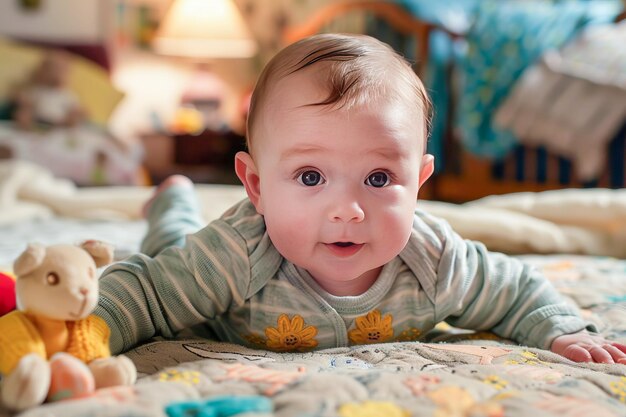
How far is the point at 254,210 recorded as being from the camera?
41.6 inches

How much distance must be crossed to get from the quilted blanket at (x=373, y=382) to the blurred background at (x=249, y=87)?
263cm

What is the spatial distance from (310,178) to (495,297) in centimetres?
34

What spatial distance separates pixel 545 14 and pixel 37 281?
3.52m

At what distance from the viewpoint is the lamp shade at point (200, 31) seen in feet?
14.8

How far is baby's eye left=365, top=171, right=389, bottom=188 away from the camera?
3.01 ft

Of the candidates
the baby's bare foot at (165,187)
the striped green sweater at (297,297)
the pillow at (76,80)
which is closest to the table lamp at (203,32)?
the pillow at (76,80)

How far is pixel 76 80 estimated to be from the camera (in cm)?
387

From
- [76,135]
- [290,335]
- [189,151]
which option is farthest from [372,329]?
[189,151]

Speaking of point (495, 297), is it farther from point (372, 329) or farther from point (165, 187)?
point (165, 187)

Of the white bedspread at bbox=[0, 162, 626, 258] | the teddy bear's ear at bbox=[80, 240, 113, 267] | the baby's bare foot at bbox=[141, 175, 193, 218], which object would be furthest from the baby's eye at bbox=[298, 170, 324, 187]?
the white bedspread at bbox=[0, 162, 626, 258]

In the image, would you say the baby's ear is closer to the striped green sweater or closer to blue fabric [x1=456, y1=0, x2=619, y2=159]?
the striped green sweater

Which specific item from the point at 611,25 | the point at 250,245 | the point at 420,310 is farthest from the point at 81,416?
the point at 611,25

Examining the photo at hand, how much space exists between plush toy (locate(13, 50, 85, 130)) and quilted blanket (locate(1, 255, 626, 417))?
2.88m

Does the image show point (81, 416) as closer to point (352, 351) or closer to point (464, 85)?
point (352, 351)
